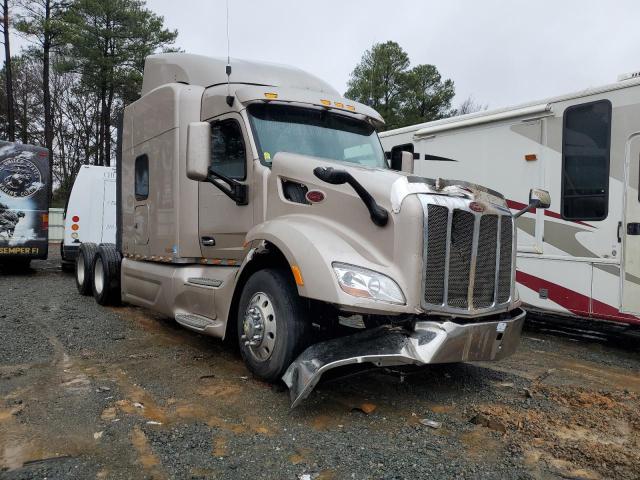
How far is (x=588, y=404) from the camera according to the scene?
165 inches

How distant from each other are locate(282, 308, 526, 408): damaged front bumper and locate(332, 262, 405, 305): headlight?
0.85ft

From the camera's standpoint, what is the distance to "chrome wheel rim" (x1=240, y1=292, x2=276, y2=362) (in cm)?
428

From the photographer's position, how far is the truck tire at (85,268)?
9.02 m

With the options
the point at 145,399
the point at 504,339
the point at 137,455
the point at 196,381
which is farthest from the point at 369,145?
the point at 137,455

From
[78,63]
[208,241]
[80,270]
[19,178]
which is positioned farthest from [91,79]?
[208,241]

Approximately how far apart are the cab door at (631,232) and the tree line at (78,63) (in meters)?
24.7

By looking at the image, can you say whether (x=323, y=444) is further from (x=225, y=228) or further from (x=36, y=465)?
(x=225, y=228)

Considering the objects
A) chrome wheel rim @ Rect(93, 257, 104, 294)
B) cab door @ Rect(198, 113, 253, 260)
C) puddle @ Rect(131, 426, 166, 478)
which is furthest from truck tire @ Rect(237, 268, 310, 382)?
chrome wheel rim @ Rect(93, 257, 104, 294)

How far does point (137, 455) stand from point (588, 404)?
3298mm

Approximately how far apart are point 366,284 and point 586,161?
4.20m

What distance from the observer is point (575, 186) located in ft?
21.6

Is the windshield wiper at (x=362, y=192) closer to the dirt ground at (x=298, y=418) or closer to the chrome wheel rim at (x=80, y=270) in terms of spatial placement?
the dirt ground at (x=298, y=418)

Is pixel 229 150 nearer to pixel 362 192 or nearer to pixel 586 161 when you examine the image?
pixel 362 192

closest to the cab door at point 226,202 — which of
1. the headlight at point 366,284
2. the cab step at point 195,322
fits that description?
the cab step at point 195,322
